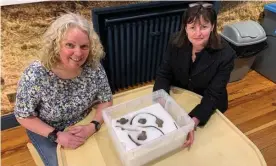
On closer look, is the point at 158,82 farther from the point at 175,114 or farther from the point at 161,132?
the point at 161,132

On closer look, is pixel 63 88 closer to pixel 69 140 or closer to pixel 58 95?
pixel 58 95

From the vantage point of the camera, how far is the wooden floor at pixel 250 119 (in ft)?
5.68

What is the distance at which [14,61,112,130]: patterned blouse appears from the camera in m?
0.99

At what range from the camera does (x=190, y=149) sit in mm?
955

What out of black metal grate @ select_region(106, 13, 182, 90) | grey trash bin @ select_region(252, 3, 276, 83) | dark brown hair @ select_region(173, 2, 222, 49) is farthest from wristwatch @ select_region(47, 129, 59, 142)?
grey trash bin @ select_region(252, 3, 276, 83)

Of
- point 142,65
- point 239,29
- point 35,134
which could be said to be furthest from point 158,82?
point 239,29

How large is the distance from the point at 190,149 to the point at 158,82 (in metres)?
0.40

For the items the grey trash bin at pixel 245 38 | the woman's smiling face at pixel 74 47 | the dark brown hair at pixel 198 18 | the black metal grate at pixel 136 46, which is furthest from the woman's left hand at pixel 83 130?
the grey trash bin at pixel 245 38

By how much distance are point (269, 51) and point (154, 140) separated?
6.93 feet

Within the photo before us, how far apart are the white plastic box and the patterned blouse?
0.59ft

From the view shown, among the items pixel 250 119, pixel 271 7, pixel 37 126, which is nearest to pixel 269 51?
pixel 271 7

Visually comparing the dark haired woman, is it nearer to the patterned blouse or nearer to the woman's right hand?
the patterned blouse

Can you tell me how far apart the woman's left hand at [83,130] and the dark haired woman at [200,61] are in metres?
0.37

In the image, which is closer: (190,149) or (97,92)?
(190,149)
